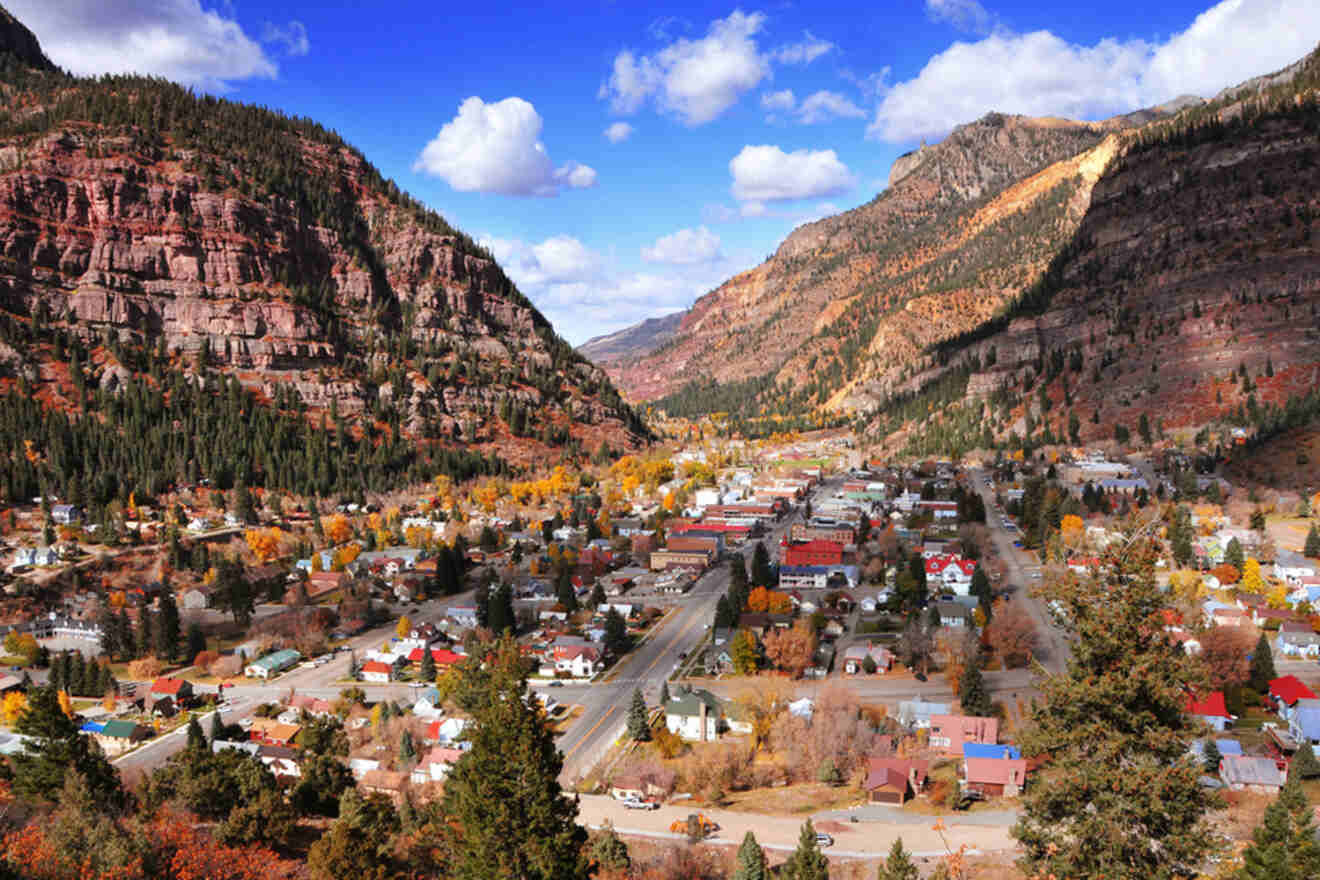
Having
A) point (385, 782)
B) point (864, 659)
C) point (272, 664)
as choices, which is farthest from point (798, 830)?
point (272, 664)

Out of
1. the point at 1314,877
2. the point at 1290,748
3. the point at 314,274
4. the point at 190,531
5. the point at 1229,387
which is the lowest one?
the point at 1290,748

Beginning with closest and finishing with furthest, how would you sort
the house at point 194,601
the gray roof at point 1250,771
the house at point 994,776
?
the gray roof at point 1250,771, the house at point 994,776, the house at point 194,601

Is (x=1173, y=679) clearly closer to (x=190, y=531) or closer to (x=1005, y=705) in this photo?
(x=1005, y=705)

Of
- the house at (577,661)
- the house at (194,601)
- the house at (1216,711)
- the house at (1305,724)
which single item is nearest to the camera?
the house at (1305,724)

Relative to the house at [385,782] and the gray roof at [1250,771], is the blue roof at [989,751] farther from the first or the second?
the house at [385,782]

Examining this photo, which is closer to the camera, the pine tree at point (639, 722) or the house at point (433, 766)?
the house at point (433, 766)

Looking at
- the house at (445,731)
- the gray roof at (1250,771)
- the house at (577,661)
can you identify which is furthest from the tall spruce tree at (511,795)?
the house at (577,661)

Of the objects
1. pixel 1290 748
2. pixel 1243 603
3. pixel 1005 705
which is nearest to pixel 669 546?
pixel 1005 705

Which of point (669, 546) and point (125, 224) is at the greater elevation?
point (125, 224)
